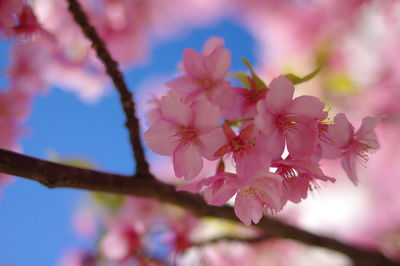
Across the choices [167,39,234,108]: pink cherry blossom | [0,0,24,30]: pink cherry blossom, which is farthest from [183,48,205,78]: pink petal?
[0,0,24,30]: pink cherry blossom

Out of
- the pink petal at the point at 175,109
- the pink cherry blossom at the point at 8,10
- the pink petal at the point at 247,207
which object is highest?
the pink cherry blossom at the point at 8,10

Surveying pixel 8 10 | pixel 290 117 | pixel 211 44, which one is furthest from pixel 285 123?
pixel 8 10

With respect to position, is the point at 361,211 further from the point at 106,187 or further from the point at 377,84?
the point at 106,187

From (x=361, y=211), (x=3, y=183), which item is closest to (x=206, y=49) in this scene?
(x=3, y=183)

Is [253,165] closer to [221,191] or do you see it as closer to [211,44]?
[221,191]

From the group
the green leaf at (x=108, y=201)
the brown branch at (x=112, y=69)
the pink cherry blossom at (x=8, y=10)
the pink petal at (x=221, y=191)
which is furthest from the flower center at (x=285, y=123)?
the green leaf at (x=108, y=201)

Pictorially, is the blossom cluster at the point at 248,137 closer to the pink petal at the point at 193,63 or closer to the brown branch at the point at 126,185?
the pink petal at the point at 193,63

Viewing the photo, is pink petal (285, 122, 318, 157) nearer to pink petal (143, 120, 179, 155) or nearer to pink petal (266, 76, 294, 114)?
pink petal (266, 76, 294, 114)
